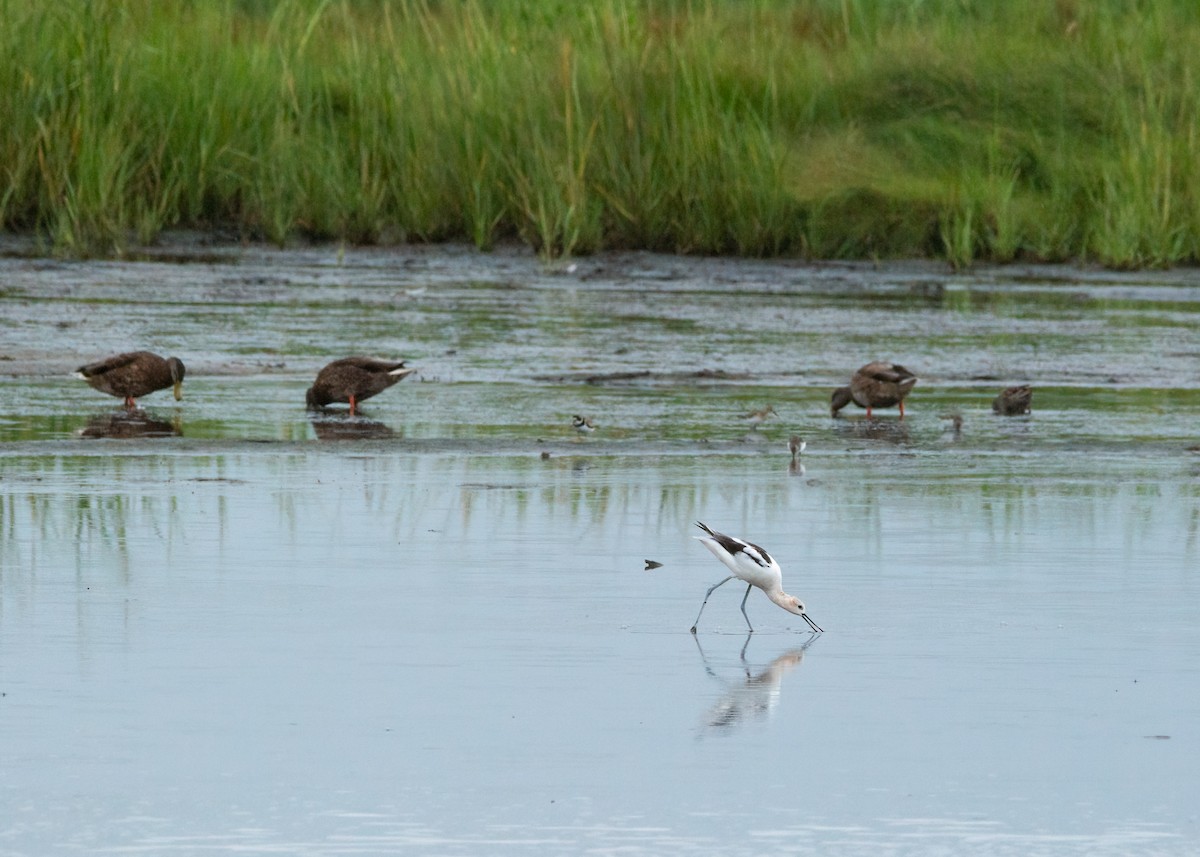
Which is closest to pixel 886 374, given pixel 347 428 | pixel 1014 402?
pixel 1014 402

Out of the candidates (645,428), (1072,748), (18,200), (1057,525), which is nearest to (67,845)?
(1072,748)

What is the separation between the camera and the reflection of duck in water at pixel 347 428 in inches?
383

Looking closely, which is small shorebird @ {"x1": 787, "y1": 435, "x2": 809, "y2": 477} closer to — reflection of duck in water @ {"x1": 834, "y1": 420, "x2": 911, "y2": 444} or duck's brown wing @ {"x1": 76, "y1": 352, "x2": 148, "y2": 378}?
reflection of duck in water @ {"x1": 834, "y1": 420, "x2": 911, "y2": 444}

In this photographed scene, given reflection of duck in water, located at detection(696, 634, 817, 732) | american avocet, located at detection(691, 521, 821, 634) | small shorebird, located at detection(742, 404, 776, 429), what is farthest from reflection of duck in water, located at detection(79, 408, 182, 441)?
reflection of duck in water, located at detection(696, 634, 817, 732)

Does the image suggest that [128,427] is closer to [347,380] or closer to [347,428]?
[347,428]

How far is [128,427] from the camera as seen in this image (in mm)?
10086

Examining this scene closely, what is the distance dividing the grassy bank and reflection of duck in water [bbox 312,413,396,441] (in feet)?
25.9

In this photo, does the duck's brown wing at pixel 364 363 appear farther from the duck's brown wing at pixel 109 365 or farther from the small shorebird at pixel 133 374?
the duck's brown wing at pixel 109 365

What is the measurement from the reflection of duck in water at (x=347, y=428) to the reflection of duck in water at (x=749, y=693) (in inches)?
163

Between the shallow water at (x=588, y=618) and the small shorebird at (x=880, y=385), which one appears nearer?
the shallow water at (x=588, y=618)

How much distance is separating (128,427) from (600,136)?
10.1 m

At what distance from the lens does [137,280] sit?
1738 centimetres

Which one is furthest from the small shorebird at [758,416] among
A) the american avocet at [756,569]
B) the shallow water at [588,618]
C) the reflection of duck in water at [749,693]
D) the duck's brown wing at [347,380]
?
the reflection of duck in water at [749,693]

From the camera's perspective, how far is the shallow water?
4.23 meters
